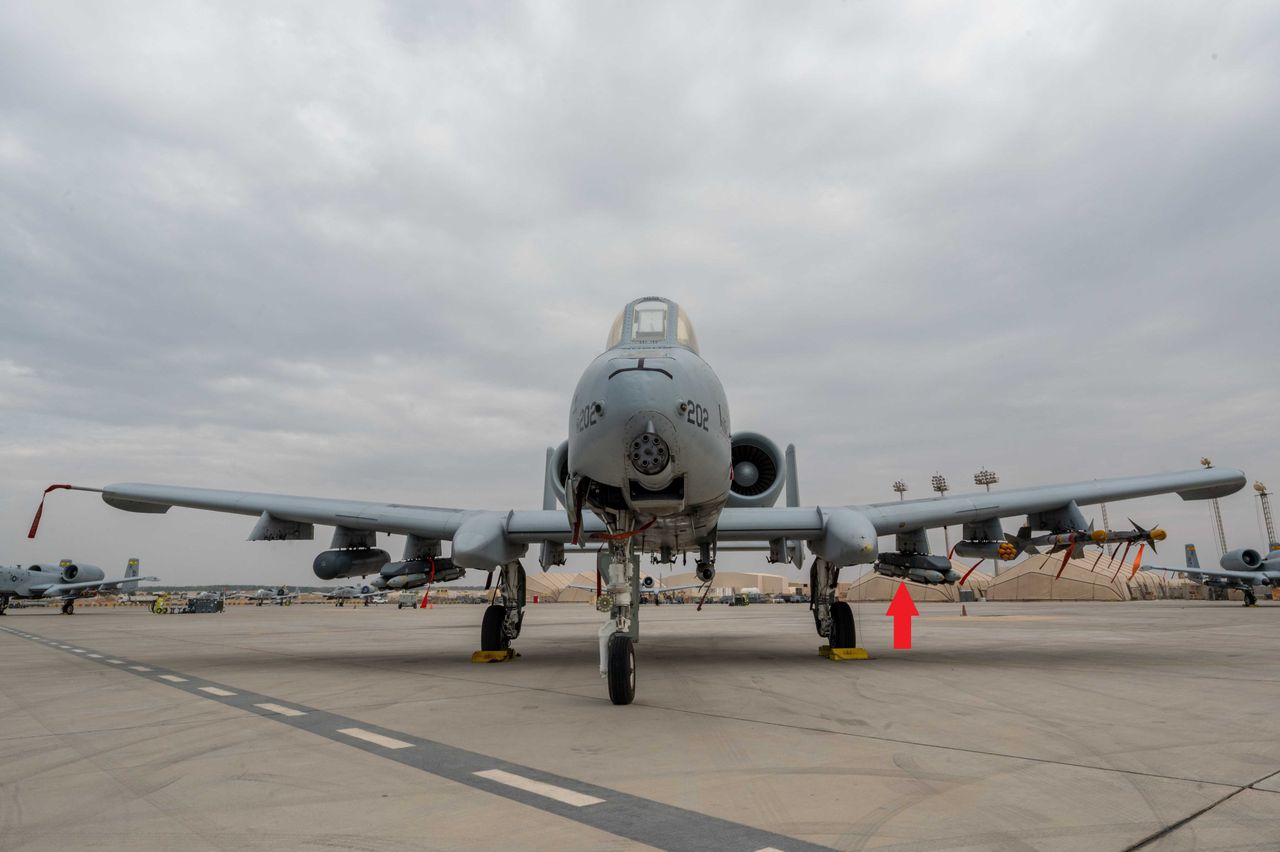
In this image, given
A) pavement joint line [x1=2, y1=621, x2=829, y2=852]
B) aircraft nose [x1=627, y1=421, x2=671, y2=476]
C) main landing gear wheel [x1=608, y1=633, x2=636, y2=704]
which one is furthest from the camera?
main landing gear wheel [x1=608, y1=633, x2=636, y2=704]

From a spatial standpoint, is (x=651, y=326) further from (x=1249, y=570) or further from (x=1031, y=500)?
(x=1249, y=570)

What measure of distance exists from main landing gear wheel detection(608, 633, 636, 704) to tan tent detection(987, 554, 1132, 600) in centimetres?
6662

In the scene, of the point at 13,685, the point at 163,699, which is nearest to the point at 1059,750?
the point at 163,699

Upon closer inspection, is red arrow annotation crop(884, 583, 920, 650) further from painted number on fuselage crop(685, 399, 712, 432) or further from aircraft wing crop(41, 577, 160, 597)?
aircraft wing crop(41, 577, 160, 597)

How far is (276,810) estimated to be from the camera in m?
3.64

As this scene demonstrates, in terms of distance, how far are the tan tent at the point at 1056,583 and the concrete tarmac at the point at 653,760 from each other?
213 feet

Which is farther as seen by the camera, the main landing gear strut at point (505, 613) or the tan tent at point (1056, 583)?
the tan tent at point (1056, 583)

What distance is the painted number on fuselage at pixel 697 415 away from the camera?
6563 millimetres

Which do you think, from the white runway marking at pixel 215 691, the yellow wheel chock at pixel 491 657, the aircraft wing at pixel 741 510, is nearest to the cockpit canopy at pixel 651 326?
the aircraft wing at pixel 741 510

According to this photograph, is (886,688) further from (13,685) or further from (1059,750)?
(13,685)

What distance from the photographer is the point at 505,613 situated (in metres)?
12.4

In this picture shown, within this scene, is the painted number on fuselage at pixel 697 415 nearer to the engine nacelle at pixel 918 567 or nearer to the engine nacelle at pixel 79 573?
the engine nacelle at pixel 918 567

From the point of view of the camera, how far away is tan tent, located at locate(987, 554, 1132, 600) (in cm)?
6481

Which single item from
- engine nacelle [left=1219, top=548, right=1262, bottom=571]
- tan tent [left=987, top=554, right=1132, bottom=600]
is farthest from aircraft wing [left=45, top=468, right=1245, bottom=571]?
tan tent [left=987, top=554, right=1132, bottom=600]
